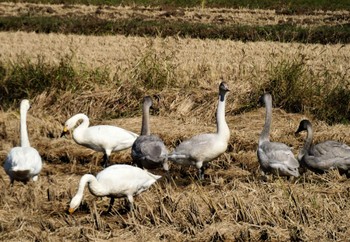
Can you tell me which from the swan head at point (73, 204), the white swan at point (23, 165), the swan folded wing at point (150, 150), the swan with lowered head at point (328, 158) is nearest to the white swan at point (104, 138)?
the swan folded wing at point (150, 150)

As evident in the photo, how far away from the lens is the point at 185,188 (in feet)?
28.3

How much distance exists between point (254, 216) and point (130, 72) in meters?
7.96

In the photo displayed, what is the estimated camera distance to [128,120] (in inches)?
484

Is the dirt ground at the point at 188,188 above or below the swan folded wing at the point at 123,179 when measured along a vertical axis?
below

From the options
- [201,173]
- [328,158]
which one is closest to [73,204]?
[201,173]

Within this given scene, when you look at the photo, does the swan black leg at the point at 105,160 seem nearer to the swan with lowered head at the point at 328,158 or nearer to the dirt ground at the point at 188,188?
the dirt ground at the point at 188,188

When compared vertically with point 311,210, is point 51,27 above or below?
below

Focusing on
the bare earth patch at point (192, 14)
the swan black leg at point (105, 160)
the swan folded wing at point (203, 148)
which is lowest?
the bare earth patch at point (192, 14)

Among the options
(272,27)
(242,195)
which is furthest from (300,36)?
(242,195)

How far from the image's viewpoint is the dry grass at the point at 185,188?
6.48 meters

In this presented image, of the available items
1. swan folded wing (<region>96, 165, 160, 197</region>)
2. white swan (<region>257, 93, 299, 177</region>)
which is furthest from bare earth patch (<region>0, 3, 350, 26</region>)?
swan folded wing (<region>96, 165, 160, 197</region>)

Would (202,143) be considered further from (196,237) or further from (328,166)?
(196,237)

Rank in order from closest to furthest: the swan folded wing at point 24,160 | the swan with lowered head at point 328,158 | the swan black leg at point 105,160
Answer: the swan folded wing at point 24,160
the swan with lowered head at point 328,158
the swan black leg at point 105,160

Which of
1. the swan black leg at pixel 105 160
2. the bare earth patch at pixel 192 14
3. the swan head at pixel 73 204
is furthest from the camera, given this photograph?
the bare earth patch at pixel 192 14
